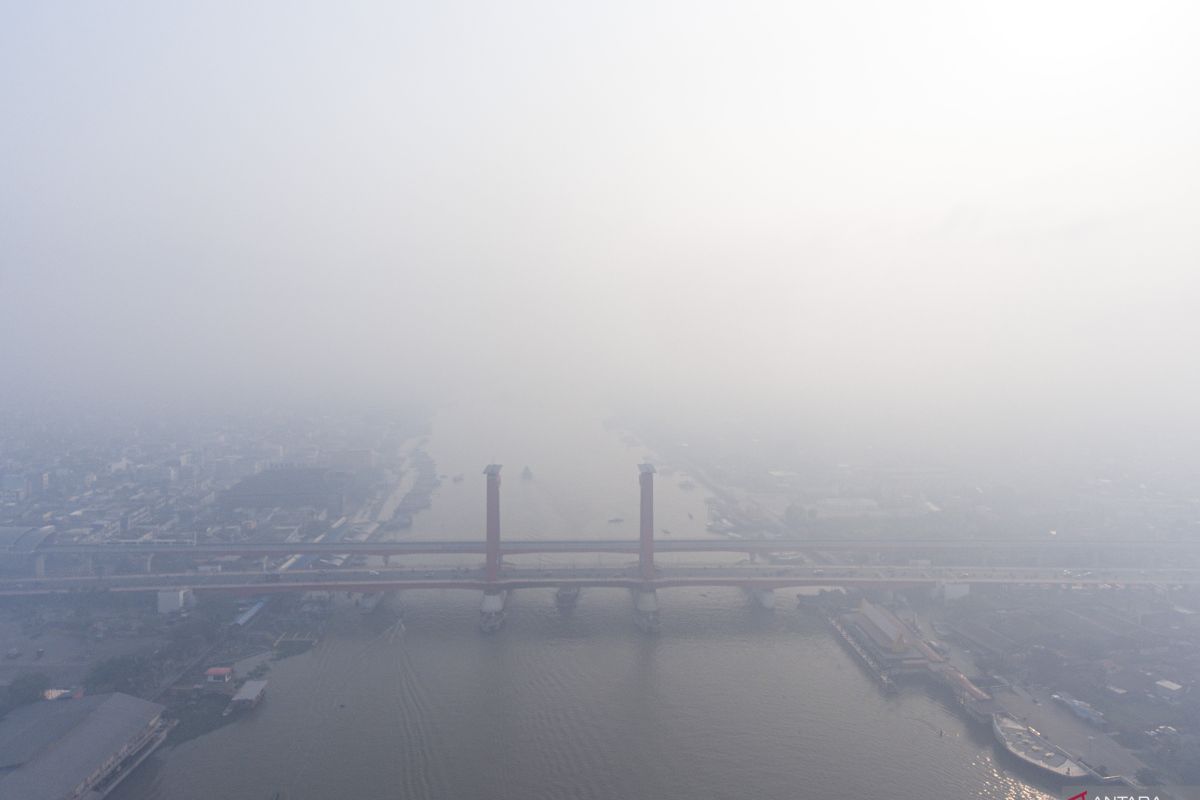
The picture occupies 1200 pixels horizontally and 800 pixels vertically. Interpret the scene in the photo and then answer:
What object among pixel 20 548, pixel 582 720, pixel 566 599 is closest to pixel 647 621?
pixel 566 599

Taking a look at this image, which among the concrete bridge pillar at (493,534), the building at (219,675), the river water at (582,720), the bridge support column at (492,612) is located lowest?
the river water at (582,720)

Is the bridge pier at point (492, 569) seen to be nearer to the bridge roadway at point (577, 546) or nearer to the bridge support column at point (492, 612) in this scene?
the bridge support column at point (492, 612)

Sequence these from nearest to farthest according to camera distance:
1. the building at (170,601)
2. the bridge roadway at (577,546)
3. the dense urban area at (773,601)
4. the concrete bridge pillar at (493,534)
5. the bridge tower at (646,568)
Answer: the dense urban area at (773,601)
the bridge tower at (646,568)
the building at (170,601)
the concrete bridge pillar at (493,534)
the bridge roadway at (577,546)

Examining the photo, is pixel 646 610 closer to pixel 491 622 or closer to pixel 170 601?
pixel 491 622

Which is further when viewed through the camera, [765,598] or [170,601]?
[765,598]

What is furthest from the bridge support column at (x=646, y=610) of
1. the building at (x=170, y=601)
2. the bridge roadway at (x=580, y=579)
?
the building at (x=170, y=601)

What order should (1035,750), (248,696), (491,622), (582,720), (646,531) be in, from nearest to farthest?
(1035,750)
(582,720)
(248,696)
(491,622)
(646,531)

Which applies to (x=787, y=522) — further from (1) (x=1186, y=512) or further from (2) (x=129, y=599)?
(2) (x=129, y=599)
